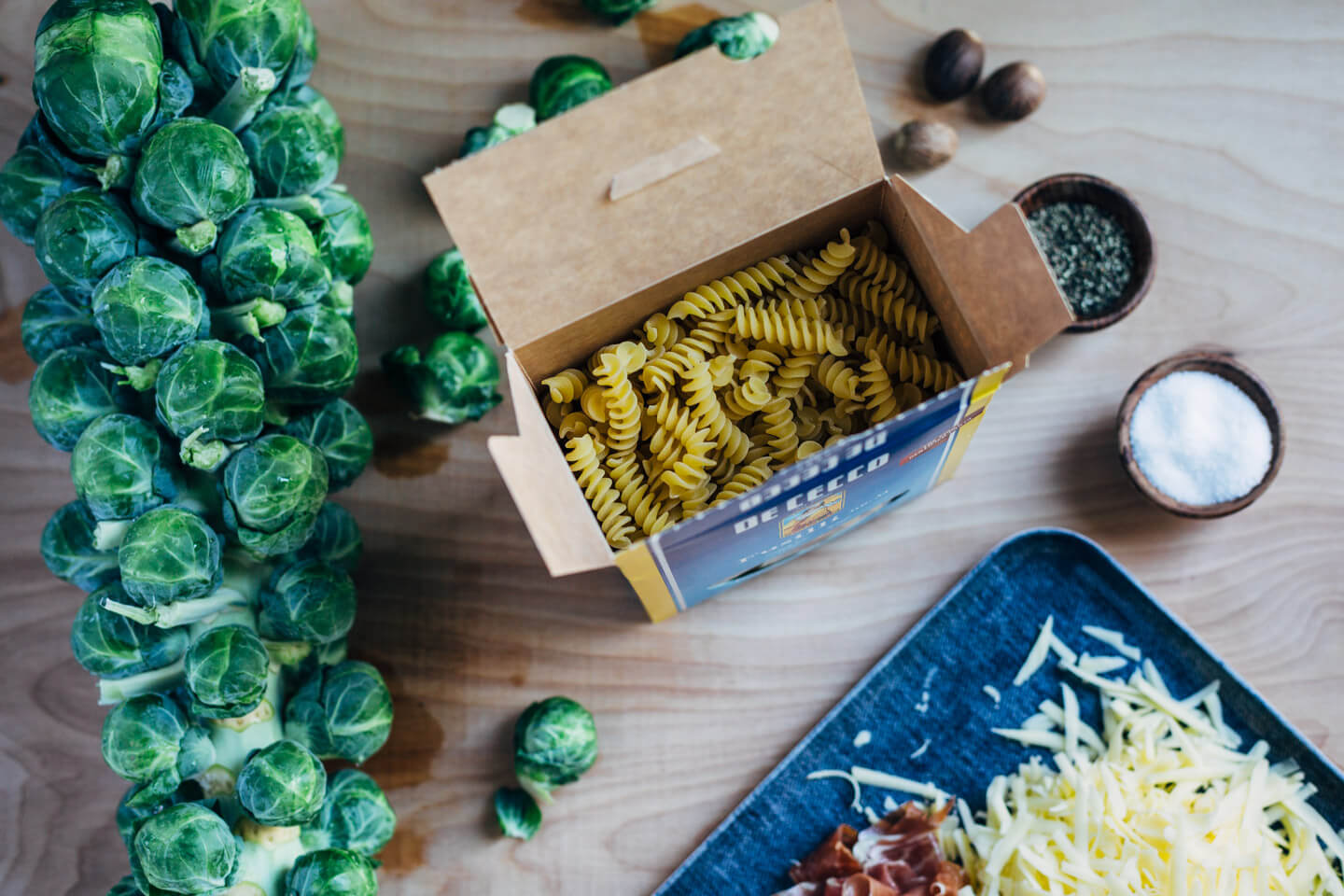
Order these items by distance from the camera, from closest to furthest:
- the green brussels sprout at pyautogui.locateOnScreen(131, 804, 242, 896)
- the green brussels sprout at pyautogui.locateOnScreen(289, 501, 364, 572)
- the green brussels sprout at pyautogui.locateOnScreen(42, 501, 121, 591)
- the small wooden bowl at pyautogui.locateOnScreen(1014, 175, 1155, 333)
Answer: the green brussels sprout at pyautogui.locateOnScreen(131, 804, 242, 896), the green brussels sprout at pyautogui.locateOnScreen(42, 501, 121, 591), the green brussels sprout at pyautogui.locateOnScreen(289, 501, 364, 572), the small wooden bowl at pyautogui.locateOnScreen(1014, 175, 1155, 333)

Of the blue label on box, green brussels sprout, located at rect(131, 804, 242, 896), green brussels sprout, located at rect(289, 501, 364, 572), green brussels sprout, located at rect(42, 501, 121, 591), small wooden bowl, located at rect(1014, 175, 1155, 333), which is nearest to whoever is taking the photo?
the blue label on box

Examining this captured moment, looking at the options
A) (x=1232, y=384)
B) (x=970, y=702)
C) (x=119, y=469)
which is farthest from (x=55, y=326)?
(x=1232, y=384)

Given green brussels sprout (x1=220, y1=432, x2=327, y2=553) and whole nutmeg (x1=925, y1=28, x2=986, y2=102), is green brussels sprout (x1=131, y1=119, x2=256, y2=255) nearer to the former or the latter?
green brussels sprout (x1=220, y1=432, x2=327, y2=553)

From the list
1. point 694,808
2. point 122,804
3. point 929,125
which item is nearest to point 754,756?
point 694,808

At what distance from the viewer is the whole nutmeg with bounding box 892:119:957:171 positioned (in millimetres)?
1585

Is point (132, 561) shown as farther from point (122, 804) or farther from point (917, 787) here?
point (917, 787)

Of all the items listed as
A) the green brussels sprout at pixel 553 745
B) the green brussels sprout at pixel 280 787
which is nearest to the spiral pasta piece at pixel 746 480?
the green brussels sprout at pixel 553 745

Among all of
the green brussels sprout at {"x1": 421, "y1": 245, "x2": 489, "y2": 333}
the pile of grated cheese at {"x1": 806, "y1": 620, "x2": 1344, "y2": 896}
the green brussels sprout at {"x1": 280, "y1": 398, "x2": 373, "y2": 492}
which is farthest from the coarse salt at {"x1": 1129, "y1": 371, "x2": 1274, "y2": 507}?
the green brussels sprout at {"x1": 280, "y1": 398, "x2": 373, "y2": 492}

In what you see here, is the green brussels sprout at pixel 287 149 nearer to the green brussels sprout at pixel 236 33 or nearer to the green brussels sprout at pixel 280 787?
the green brussels sprout at pixel 236 33

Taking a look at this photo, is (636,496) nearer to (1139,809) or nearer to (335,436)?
(335,436)

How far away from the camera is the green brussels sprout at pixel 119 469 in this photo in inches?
46.5

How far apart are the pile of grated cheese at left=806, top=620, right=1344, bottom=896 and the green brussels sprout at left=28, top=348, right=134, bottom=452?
3.90ft

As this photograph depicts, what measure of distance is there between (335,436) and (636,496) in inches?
17.7

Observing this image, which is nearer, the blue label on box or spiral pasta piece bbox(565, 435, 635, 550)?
the blue label on box
